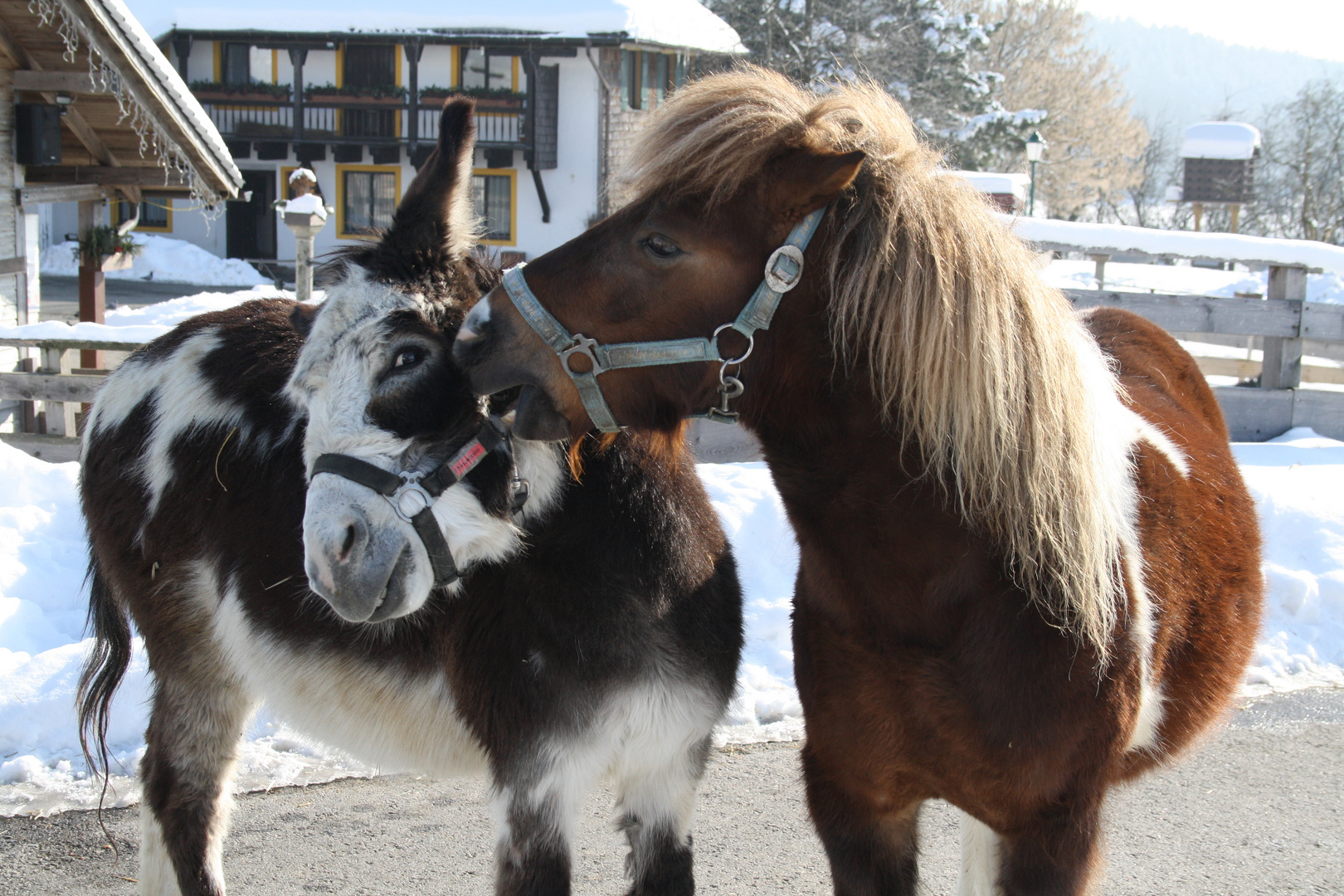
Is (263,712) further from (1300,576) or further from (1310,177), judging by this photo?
(1310,177)

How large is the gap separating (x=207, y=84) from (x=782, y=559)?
26.7m

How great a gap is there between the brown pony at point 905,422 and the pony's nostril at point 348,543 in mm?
404

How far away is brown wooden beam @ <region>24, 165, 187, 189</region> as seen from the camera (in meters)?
9.05

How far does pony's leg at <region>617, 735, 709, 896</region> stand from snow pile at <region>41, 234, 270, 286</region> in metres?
23.7

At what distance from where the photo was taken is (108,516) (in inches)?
111

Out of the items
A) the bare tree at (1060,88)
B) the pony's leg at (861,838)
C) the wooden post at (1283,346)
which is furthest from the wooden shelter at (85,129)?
the bare tree at (1060,88)

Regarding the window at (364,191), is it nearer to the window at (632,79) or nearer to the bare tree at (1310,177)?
the window at (632,79)

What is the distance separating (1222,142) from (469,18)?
20893 millimetres

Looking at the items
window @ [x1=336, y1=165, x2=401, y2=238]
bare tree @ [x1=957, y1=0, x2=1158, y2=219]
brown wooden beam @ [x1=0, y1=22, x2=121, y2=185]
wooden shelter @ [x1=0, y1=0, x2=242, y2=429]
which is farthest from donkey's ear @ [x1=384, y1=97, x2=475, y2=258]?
bare tree @ [x1=957, y1=0, x2=1158, y2=219]

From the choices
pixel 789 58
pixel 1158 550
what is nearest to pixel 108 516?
pixel 1158 550

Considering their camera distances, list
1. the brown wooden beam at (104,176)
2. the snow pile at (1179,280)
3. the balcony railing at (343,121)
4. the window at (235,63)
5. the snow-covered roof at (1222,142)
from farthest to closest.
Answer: the snow-covered roof at (1222,142)
the window at (235,63)
the balcony railing at (343,121)
the snow pile at (1179,280)
the brown wooden beam at (104,176)

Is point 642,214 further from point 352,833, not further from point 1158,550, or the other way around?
point 352,833

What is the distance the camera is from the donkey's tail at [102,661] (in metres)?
2.90

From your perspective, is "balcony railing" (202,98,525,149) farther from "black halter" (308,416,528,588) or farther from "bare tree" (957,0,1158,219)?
"black halter" (308,416,528,588)
